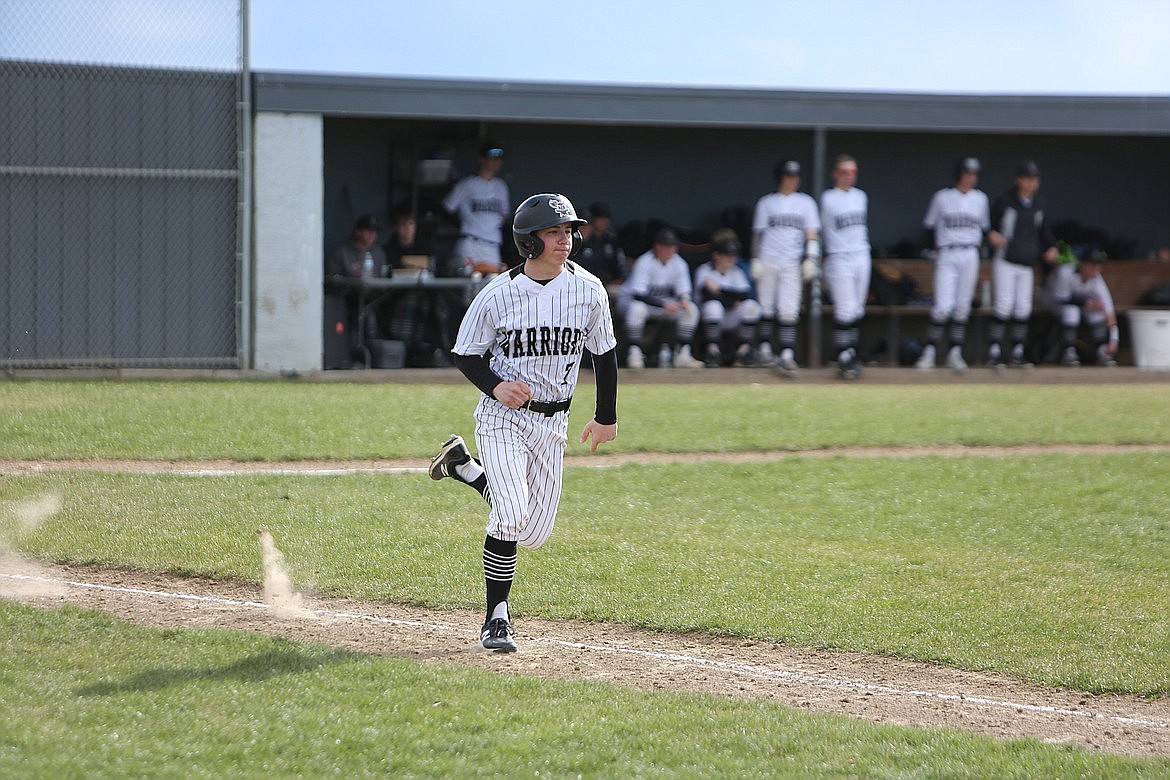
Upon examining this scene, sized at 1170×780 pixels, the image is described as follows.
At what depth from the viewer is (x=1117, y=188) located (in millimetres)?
17984

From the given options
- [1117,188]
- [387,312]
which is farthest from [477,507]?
[1117,188]

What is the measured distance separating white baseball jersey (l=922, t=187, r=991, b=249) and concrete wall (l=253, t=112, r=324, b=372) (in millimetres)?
6738

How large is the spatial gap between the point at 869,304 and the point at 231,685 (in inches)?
487

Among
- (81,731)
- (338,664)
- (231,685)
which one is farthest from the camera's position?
(338,664)

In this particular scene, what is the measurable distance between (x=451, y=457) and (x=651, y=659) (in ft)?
4.20

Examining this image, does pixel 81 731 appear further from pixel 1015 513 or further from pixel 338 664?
pixel 1015 513

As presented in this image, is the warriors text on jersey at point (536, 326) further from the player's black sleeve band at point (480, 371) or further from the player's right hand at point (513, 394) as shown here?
the player's right hand at point (513, 394)

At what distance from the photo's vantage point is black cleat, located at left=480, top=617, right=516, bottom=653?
489 centimetres

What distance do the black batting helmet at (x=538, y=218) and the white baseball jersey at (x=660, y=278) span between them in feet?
29.7

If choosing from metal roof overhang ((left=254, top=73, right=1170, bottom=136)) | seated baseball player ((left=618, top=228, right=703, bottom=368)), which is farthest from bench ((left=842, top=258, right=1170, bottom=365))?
seated baseball player ((left=618, top=228, right=703, bottom=368))

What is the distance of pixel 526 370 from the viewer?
506cm

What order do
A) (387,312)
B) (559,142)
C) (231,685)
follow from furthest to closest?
(559,142)
(387,312)
(231,685)

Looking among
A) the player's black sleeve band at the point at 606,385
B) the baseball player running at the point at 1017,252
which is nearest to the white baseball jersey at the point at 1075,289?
the baseball player running at the point at 1017,252

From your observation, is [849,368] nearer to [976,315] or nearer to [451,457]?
[976,315]
